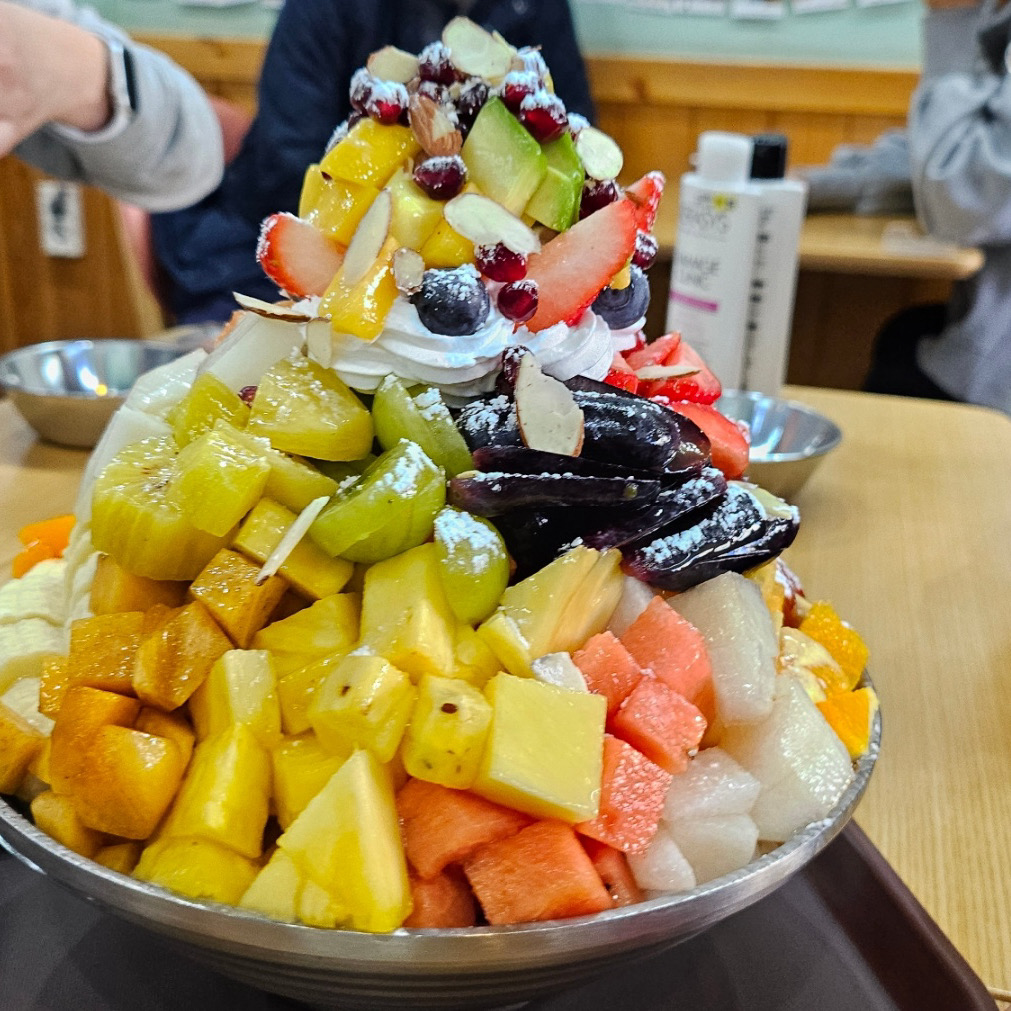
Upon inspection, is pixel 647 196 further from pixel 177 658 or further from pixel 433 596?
pixel 177 658

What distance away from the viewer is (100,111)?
72.1 inches

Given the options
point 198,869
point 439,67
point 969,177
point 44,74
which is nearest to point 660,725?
point 198,869

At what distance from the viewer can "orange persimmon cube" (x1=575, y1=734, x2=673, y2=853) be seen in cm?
54

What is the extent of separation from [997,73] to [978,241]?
0.41 meters

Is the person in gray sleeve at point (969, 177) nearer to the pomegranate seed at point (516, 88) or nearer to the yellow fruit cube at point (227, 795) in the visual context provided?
the pomegranate seed at point (516, 88)

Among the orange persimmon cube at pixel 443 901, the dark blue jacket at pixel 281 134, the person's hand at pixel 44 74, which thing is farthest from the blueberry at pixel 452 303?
the dark blue jacket at pixel 281 134

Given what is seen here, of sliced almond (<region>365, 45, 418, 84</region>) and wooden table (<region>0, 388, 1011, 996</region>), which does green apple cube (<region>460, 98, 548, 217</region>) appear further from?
wooden table (<region>0, 388, 1011, 996</region>)

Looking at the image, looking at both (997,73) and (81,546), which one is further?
(997,73)

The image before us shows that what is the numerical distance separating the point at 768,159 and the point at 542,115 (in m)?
0.94

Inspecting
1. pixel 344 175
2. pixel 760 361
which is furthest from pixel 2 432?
pixel 760 361

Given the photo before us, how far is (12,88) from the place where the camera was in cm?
148

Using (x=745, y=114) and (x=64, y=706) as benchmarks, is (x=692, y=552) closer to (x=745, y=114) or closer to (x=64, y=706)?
(x=64, y=706)

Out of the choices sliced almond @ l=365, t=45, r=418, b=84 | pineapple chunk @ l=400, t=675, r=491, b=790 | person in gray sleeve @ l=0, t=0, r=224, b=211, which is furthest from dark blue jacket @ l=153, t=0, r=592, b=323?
pineapple chunk @ l=400, t=675, r=491, b=790

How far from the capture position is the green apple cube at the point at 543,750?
0.52 meters
